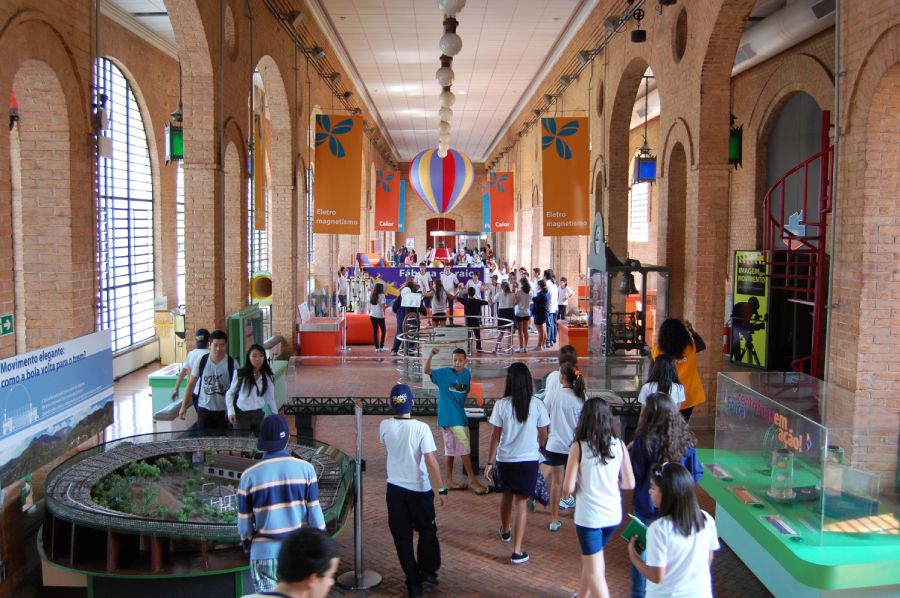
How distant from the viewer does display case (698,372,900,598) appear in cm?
427

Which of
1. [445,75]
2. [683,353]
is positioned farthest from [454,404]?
[445,75]

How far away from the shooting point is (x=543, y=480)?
19.8 ft

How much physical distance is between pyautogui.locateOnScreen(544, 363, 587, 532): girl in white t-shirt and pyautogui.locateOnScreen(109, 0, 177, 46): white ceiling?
9386mm

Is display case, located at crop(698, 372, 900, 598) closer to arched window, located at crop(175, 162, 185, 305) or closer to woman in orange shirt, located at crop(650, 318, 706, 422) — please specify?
woman in orange shirt, located at crop(650, 318, 706, 422)

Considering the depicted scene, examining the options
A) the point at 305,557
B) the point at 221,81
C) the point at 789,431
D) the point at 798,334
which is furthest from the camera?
the point at 798,334

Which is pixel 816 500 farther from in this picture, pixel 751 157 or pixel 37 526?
pixel 751 157

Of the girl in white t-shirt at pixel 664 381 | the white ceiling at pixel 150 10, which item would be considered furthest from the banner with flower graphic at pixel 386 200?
the girl in white t-shirt at pixel 664 381

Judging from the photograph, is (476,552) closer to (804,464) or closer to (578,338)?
(804,464)

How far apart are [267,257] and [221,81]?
16404 mm

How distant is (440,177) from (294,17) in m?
8.08

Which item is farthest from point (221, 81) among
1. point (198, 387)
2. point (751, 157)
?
point (751, 157)

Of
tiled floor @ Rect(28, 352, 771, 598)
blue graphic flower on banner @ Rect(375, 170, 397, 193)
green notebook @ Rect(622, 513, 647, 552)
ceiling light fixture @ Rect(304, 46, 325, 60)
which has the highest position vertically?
ceiling light fixture @ Rect(304, 46, 325, 60)

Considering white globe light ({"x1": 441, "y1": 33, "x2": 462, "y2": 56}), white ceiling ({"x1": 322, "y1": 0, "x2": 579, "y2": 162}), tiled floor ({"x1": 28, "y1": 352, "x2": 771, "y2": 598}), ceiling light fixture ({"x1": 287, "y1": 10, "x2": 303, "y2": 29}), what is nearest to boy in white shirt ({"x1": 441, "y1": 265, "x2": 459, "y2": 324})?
white ceiling ({"x1": 322, "y1": 0, "x2": 579, "y2": 162})

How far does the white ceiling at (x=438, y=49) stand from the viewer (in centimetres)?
1381
